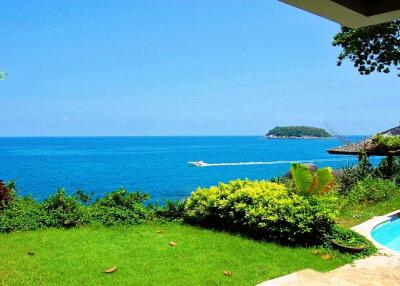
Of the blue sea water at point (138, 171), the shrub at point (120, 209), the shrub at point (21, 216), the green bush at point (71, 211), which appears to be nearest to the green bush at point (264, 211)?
the shrub at point (120, 209)

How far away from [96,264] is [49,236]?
176 centimetres

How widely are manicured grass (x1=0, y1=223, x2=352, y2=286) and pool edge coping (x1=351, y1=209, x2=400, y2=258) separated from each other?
2.65 feet

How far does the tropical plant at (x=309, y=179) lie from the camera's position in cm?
764

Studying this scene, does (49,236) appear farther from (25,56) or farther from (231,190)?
(25,56)

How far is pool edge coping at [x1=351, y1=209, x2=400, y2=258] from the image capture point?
6.58 meters

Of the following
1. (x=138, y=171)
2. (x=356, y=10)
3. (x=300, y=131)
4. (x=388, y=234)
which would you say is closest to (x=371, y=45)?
(x=388, y=234)

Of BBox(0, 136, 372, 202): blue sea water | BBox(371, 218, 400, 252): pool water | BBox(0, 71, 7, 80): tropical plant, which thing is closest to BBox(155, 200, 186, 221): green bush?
BBox(0, 136, 372, 202): blue sea water

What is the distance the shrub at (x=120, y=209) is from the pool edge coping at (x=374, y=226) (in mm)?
3822

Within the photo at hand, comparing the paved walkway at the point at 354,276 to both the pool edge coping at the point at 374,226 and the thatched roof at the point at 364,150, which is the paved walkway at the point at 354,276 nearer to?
the pool edge coping at the point at 374,226

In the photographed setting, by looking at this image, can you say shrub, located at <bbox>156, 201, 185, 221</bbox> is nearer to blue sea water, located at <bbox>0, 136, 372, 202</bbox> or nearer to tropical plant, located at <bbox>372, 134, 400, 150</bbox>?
blue sea water, located at <bbox>0, 136, 372, 202</bbox>

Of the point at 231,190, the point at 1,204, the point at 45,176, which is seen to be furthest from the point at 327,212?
the point at 45,176

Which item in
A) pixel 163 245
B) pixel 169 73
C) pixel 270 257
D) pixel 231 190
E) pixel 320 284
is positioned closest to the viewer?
pixel 320 284

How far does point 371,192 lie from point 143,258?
282 inches

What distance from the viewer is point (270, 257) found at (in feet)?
19.8
